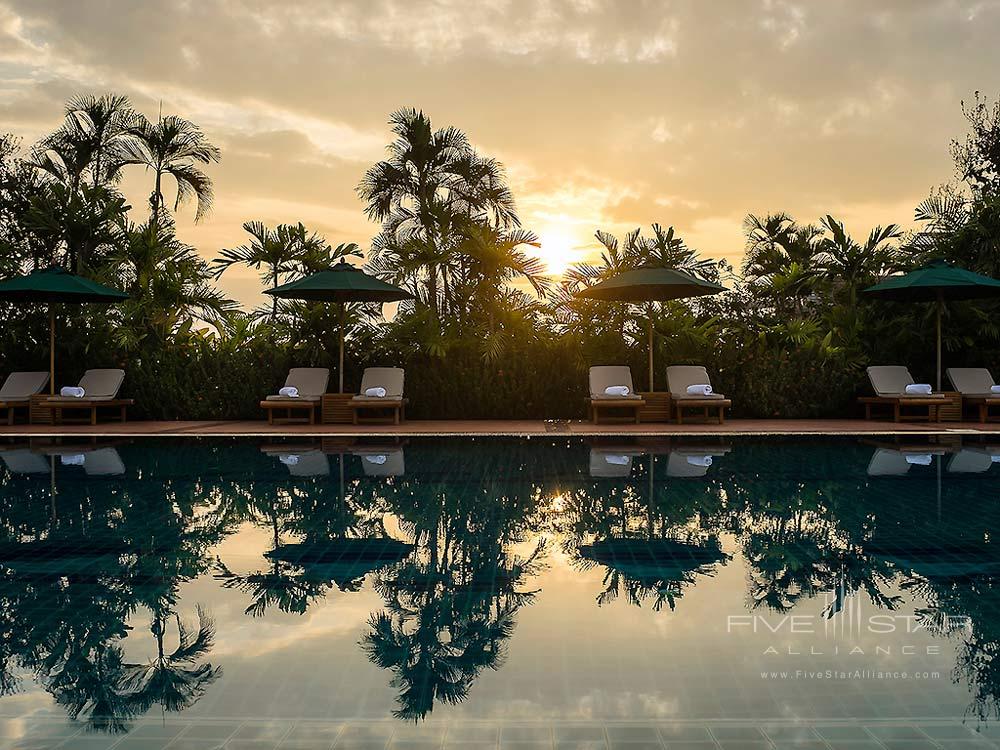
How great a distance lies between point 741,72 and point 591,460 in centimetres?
1165

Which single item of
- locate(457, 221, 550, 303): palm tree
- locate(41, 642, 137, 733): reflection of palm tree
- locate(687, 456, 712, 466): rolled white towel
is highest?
locate(457, 221, 550, 303): palm tree

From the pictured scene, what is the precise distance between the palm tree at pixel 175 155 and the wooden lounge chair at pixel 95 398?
29.6 ft

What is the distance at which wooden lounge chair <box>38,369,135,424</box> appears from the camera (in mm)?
13516

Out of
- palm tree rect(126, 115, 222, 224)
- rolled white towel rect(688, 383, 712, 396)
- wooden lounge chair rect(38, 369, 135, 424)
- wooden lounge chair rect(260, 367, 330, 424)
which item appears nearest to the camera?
rolled white towel rect(688, 383, 712, 396)

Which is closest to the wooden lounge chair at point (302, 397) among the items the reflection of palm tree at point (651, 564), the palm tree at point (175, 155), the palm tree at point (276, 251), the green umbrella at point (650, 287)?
the palm tree at point (276, 251)

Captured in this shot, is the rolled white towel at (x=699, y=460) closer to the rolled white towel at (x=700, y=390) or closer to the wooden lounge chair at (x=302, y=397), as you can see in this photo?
the rolled white towel at (x=700, y=390)

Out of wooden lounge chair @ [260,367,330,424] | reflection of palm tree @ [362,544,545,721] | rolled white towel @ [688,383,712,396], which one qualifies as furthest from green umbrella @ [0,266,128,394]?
reflection of palm tree @ [362,544,545,721]

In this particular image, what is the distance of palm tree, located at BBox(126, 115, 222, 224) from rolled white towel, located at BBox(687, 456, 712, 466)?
17.6 metres

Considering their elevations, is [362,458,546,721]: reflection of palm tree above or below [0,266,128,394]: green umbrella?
below

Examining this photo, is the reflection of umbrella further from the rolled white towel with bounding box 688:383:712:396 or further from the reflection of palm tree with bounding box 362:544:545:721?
the rolled white towel with bounding box 688:383:712:396

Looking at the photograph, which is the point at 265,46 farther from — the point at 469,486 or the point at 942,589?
the point at 942,589

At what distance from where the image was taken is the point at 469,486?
744 centimetres

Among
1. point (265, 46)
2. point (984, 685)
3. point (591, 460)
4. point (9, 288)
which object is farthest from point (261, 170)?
point (984, 685)

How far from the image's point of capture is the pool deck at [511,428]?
11.6m
